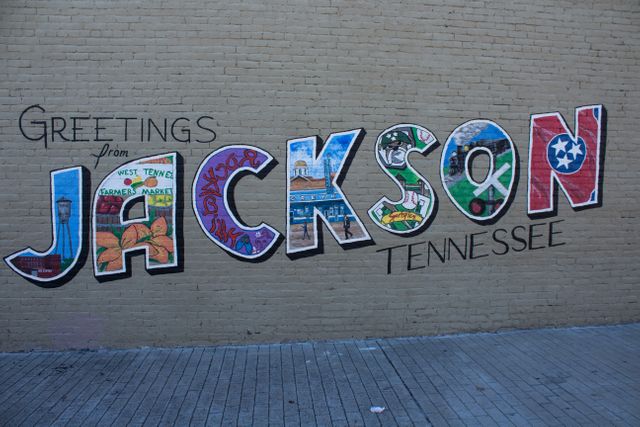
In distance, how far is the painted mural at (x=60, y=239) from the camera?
20.0 ft

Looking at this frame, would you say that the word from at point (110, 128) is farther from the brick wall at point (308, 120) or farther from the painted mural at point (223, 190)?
the painted mural at point (223, 190)

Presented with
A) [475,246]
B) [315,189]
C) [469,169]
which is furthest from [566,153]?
[315,189]

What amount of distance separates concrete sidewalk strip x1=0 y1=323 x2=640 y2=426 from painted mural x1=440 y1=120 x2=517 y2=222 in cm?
157

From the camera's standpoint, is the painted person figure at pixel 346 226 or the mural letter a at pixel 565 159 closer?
the painted person figure at pixel 346 226

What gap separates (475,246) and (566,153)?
64.2 inches

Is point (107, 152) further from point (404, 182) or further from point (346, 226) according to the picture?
point (404, 182)

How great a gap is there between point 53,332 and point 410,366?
398cm

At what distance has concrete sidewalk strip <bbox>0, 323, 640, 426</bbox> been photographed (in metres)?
4.48

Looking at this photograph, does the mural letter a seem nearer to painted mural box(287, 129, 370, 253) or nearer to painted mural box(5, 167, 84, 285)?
painted mural box(287, 129, 370, 253)

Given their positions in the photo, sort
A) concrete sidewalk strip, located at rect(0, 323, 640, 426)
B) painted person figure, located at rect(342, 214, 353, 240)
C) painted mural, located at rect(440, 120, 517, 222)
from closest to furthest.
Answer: concrete sidewalk strip, located at rect(0, 323, 640, 426)
painted person figure, located at rect(342, 214, 353, 240)
painted mural, located at rect(440, 120, 517, 222)

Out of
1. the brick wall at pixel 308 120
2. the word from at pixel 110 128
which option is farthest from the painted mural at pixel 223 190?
the word from at pixel 110 128

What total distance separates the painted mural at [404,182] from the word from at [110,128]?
203 centimetres

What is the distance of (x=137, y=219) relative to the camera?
618cm

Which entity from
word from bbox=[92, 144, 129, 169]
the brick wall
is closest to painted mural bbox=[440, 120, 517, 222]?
the brick wall
